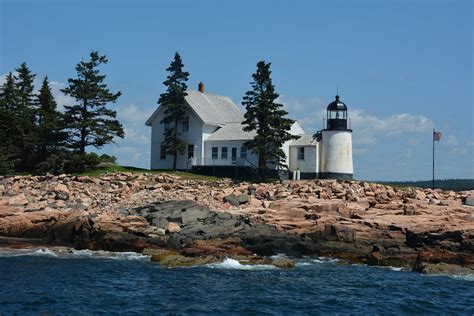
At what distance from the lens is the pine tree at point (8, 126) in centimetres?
4463

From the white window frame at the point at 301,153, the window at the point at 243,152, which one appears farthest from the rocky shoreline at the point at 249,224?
the window at the point at 243,152

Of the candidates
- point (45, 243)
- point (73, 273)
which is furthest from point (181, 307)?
point (45, 243)

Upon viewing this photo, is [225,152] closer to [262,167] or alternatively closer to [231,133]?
[231,133]

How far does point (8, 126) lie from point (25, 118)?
1.86 metres

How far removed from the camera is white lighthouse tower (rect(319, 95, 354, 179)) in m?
44.4

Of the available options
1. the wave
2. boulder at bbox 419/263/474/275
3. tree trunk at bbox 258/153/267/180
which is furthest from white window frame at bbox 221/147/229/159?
boulder at bbox 419/263/474/275

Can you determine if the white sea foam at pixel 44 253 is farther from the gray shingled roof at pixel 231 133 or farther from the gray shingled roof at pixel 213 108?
the gray shingled roof at pixel 213 108

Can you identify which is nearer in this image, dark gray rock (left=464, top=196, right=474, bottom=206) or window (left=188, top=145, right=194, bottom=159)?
dark gray rock (left=464, top=196, right=474, bottom=206)

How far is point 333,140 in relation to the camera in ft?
146

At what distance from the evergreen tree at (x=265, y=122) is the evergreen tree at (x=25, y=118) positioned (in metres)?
15.2

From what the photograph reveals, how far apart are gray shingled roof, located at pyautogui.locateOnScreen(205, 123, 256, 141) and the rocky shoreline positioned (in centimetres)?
1107

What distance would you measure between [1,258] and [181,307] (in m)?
9.60

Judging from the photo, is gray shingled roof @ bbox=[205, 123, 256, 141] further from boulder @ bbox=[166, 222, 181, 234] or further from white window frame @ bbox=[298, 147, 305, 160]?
boulder @ bbox=[166, 222, 181, 234]

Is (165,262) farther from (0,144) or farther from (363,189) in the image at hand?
(0,144)
